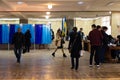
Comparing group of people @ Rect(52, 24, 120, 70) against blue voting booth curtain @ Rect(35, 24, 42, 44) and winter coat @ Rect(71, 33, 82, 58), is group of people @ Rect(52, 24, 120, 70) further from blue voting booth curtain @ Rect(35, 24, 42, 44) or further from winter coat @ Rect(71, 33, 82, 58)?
blue voting booth curtain @ Rect(35, 24, 42, 44)

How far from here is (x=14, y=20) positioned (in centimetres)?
2798

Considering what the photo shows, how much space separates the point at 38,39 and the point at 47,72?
14.4 meters

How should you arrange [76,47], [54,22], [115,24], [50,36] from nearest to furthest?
1. [76,47]
2. [115,24]
3. [50,36]
4. [54,22]

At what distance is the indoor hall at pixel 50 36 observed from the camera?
408 inches

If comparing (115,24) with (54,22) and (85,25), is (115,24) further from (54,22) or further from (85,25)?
(54,22)

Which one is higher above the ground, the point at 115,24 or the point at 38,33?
the point at 115,24

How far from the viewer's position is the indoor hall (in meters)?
10.4

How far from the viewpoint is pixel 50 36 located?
25.4 meters

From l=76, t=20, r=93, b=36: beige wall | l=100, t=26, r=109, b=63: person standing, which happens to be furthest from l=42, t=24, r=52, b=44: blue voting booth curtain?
l=100, t=26, r=109, b=63: person standing

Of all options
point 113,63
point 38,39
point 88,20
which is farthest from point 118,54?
point 88,20

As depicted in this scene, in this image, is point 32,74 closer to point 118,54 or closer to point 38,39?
point 118,54

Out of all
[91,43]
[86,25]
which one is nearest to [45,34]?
[86,25]

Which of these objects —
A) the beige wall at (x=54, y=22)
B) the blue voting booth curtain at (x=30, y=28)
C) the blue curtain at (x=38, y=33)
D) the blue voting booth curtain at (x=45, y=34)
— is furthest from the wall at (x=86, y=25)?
the blue voting booth curtain at (x=30, y=28)

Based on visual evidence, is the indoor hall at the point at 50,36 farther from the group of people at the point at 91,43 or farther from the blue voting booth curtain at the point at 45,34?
the group of people at the point at 91,43
